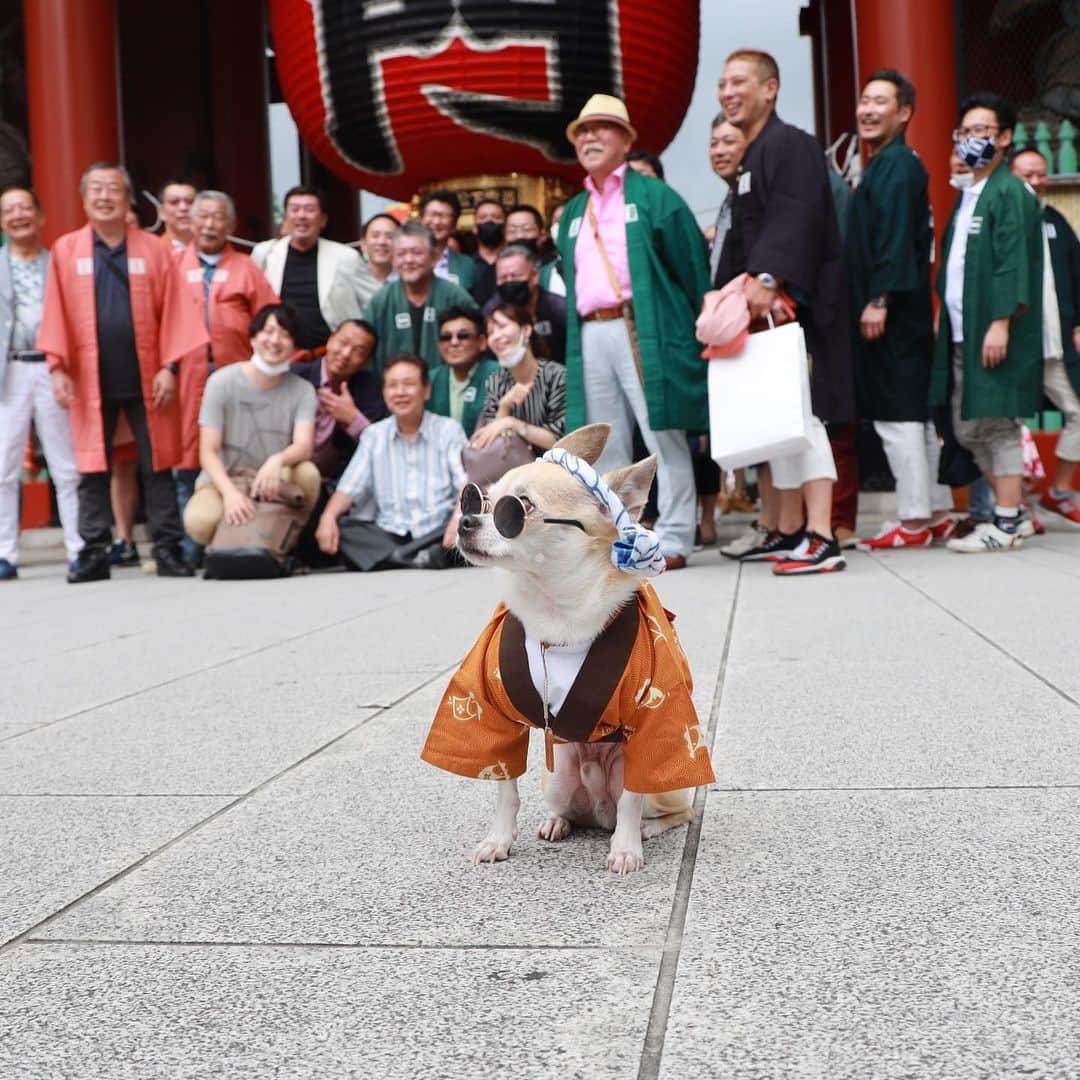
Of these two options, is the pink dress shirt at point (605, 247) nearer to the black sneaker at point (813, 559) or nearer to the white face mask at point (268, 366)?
the black sneaker at point (813, 559)

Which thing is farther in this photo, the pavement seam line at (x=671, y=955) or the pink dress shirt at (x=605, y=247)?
the pink dress shirt at (x=605, y=247)

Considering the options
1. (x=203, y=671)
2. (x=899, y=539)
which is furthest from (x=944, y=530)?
(x=203, y=671)

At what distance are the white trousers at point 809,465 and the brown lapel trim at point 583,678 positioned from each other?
10.7 ft

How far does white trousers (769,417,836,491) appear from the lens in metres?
5.05

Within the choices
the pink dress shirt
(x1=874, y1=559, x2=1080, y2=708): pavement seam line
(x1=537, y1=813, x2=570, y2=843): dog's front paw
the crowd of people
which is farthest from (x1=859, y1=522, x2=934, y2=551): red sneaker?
(x1=537, y1=813, x2=570, y2=843): dog's front paw

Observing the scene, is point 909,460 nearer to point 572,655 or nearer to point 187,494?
point 187,494

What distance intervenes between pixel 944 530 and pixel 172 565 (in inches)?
154

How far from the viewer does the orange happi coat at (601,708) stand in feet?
5.74

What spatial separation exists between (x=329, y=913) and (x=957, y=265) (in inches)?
196

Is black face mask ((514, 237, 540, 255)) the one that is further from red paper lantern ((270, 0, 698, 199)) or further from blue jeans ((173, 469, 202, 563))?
red paper lantern ((270, 0, 698, 199))

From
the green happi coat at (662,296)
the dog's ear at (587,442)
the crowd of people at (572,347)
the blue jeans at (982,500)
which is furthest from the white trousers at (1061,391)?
the dog's ear at (587,442)

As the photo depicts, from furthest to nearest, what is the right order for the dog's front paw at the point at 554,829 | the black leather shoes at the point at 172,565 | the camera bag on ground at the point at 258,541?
1. the black leather shoes at the point at 172,565
2. the camera bag on ground at the point at 258,541
3. the dog's front paw at the point at 554,829

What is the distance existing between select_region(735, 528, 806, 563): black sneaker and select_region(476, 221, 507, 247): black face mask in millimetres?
3191

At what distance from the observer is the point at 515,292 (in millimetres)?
6180
